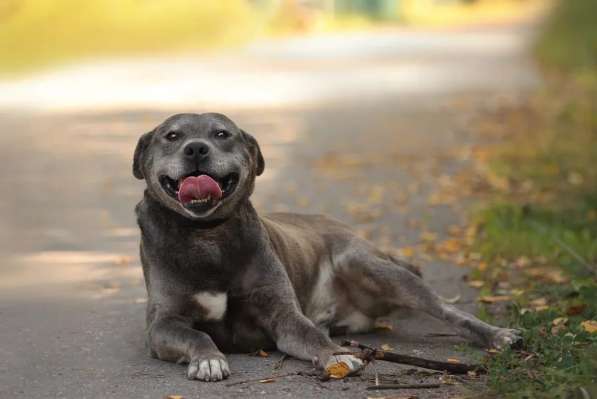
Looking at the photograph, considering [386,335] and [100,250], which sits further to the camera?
[100,250]

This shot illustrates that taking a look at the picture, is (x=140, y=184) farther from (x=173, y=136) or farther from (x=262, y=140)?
(x=173, y=136)

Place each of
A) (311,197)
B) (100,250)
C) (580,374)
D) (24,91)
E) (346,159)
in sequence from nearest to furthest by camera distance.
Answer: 1. (580,374)
2. (100,250)
3. (311,197)
4. (346,159)
5. (24,91)

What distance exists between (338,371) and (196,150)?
1301 millimetres

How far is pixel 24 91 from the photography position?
22.3 meters

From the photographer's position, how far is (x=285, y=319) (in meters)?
6.40

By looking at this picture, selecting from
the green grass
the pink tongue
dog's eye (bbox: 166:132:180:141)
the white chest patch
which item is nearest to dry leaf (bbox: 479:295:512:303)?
the green grass

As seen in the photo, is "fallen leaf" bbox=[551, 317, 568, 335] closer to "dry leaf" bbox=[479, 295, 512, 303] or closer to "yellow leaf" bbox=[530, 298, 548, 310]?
"yellow leaf" bbox=[530, 298, 548, 310]

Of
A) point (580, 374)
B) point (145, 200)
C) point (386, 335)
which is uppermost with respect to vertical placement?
point (145, 200)

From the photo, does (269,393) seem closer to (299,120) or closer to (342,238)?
(342,238)

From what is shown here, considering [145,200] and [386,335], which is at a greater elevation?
[145,200]

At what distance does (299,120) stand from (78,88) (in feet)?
19.2

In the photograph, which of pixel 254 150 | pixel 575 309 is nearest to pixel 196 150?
pixel 254 150

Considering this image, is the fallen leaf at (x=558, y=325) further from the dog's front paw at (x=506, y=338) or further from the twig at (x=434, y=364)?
the twig at (x=434, y=364)

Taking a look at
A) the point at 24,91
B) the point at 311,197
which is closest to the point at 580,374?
the point at 311,197
